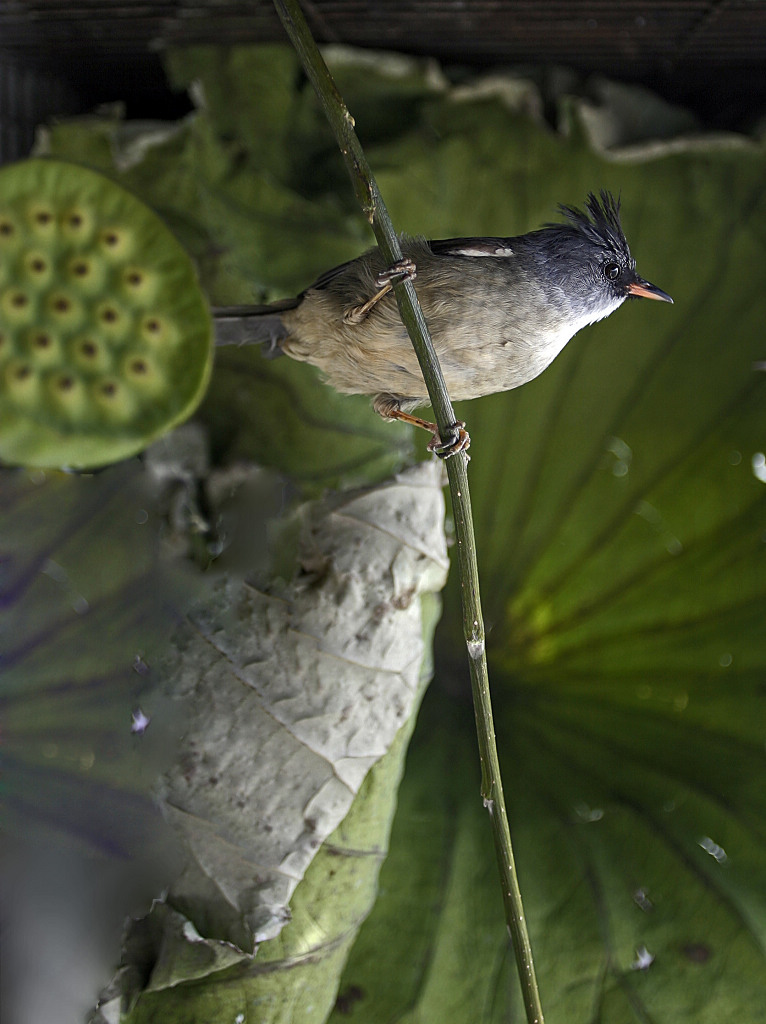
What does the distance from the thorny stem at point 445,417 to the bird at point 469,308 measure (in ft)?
0.14

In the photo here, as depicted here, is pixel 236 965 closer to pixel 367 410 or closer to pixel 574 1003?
pixel 574 1003

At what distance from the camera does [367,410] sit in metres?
0.81

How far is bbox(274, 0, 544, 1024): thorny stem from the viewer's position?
0.35 meters

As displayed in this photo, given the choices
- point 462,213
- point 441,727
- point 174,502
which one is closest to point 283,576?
point 174,502

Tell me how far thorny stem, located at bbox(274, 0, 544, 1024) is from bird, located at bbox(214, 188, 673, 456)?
0.14ft

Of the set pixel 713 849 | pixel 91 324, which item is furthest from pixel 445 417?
pixel 713 849

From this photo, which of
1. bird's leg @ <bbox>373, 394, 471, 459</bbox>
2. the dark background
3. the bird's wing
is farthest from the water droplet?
the dark background

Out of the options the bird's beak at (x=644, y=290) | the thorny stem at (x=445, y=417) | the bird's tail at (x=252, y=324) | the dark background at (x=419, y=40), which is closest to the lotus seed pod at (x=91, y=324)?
the bird's tail at (x=252, y=324)

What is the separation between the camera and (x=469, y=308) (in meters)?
0.46

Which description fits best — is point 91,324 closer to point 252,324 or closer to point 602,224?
point 252,324

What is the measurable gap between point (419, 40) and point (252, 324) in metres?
0.53

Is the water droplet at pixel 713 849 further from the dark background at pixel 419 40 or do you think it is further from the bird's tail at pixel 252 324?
the dark background at pixel 419 40

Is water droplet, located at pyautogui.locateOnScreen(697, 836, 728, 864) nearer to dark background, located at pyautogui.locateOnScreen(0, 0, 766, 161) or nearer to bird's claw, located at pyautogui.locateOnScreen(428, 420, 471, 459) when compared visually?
bird's claw, located at pyautogui.locateOnScreen(428, 420, 471, 459)

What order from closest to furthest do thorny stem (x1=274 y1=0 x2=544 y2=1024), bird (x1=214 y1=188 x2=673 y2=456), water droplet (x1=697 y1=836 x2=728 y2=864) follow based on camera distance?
thorny stem (x1=274 y1=0 x2=544 y2=1024), bird (x1=214 y1=188 x2=673 y2=456), water droplet (x1=697 y1=836 x2=728 y2=864)
